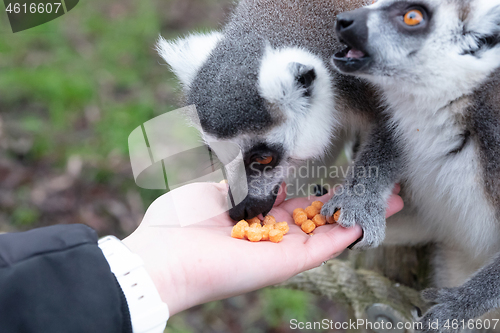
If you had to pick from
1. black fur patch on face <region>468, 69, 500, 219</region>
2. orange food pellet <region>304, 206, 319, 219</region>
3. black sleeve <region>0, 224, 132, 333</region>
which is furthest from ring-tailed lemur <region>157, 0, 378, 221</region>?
black sleeve <region>0, 224, 132, 333</region>

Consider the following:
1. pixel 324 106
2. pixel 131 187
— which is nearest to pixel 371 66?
pixel 324 106

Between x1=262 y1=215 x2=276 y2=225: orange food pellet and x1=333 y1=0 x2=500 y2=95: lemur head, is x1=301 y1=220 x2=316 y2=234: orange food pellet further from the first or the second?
x1=333 y1=0 x2=500 y2=95: lemur head

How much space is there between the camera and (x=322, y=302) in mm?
3826

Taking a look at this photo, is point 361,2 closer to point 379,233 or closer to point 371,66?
point 371,66

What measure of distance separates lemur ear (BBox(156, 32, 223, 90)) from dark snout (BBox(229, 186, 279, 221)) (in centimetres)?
63

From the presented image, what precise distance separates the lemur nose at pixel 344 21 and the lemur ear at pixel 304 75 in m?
0.25

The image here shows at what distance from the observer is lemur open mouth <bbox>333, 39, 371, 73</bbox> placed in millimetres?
1671

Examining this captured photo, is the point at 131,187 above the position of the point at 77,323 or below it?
below

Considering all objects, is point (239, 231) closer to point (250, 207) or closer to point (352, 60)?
point (250, 207)

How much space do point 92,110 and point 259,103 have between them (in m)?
2.97

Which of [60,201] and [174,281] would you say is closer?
[174,281]

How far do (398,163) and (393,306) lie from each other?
2.63 feet

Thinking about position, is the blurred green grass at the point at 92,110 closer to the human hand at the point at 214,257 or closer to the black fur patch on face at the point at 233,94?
the black fur patch on face at the point at 233,94

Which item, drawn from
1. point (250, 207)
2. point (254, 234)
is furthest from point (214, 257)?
point (250, 207)
